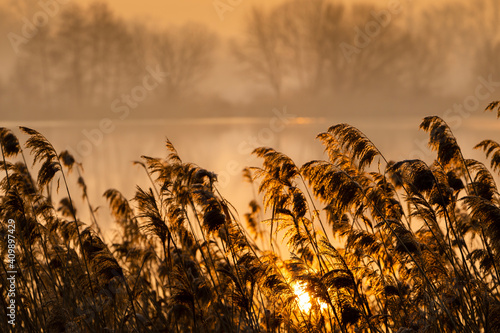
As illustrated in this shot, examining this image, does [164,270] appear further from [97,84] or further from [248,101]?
[248,101]

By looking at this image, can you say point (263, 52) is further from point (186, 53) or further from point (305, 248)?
point (305, 248)

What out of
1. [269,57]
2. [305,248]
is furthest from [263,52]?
[305,248]

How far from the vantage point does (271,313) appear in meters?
5.25

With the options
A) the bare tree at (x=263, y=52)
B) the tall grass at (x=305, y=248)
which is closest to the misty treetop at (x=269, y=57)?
the bare tree at (x=263, y=52)

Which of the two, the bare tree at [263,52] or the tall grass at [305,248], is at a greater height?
the bare tree at [263,52]

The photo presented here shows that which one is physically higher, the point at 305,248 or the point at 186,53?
the point at 186,53

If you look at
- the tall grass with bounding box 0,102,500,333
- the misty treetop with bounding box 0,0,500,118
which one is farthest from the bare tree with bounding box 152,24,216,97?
the tall grass with bounding box 0,102,500,333

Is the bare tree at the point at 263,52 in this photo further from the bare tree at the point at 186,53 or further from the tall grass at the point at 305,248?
the tall grass at the point at 305,248

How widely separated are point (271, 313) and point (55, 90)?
61.1m

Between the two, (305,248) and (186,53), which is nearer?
(305,248)

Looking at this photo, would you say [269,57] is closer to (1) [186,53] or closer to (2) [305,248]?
(1) [186,53]

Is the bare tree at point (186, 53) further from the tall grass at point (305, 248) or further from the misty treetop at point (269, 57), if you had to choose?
the tall grass at point (305, 248)

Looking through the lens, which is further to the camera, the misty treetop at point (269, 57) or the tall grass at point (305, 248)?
the misty treetop at point (269, 57)

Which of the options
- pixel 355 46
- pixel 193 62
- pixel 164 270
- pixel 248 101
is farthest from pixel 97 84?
pixel 164 270
